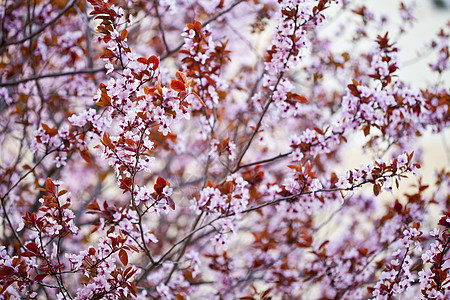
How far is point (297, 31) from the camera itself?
1877 millimetres

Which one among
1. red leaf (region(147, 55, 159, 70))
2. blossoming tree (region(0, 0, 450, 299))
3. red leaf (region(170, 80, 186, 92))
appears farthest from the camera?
blossoming tree (region(0, 0, 450, 299))

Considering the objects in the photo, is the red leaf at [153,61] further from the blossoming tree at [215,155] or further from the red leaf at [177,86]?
the red leaf at [177,86]

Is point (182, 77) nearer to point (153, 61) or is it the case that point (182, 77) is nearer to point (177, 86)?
point (177, 86)

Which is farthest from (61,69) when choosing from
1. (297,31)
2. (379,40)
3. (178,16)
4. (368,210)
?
(368,210)

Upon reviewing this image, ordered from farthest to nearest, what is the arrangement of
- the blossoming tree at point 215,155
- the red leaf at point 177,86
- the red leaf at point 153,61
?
the blossoming tree at point 215,155, the red leaf at point 153,61, the red leaf at point 177,86

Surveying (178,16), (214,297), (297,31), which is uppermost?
(178,16)

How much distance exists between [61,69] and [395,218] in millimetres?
2917

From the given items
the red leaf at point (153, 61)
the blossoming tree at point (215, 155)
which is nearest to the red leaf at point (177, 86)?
the blossoming tree at point (215, 155)

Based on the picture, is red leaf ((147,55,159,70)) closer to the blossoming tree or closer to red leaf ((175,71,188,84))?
the blossoming tree

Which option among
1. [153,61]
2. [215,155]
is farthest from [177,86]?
[215,155]

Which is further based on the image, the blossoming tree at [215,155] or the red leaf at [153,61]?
the blossoming tree at [215,155]

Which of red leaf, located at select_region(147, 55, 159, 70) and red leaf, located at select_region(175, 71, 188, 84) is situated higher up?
red leaf, located at select_region(147, 55, 159, 70)

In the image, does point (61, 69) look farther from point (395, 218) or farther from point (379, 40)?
point (395, 218)

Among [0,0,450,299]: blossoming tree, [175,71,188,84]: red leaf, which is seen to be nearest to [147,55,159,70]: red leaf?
[0,0,450,299]: blossoming tree
